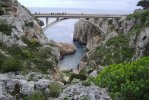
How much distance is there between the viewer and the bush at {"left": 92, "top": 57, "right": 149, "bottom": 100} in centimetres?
3362

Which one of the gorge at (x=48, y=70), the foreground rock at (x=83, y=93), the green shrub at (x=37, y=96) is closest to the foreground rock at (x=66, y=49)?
the gorge at (x=48, y=70)

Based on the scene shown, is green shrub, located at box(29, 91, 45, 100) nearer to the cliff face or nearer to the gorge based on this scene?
the gorge

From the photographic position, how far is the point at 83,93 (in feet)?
87.5

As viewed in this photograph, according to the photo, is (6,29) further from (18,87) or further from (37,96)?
(37,96)

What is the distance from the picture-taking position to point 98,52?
284ft

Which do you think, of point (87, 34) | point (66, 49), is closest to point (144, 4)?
point (66, 49)

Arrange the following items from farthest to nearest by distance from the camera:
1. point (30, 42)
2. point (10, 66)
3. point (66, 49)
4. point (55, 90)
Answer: point (66, 49) → point (30, 42) → point (10, 66) → point (55, 90)

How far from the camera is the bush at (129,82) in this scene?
1324 inches

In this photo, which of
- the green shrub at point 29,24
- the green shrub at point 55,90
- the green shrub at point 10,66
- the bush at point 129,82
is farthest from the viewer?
the green shrub at point 29,24

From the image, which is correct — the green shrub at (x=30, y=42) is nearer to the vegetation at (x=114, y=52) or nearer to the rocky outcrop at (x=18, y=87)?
the rocky outcrop at (x=18, y=87)

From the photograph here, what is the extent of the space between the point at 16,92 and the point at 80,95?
17.1 ft

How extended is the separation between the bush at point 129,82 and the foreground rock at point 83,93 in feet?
14.9

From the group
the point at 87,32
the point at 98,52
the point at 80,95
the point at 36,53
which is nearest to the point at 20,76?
the point at 80,95

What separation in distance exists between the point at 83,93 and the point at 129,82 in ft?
30.3
